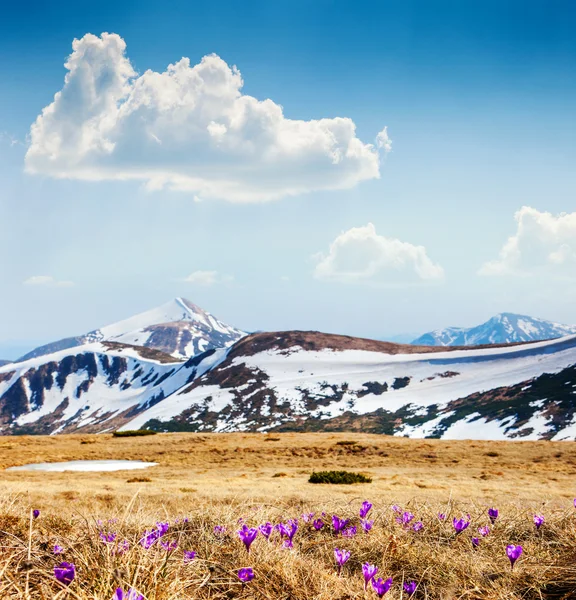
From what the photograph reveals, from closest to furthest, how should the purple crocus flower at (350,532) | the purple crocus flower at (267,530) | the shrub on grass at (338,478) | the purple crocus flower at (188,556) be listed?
the purple crocus flower at (188,556), the purple crocus flower at (267,530), the purple crocus flower at (350,532), the shrub on grass at (338,478)

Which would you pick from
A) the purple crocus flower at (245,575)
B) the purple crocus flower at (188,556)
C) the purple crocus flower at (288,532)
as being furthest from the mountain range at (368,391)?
the purple crocus flower at (245,575)

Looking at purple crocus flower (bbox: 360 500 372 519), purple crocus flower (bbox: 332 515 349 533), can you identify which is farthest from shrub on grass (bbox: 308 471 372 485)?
purple crocus flower (bbox: 360 500 372 519)

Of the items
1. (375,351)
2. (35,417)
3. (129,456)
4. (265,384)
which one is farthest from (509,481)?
(35,417)

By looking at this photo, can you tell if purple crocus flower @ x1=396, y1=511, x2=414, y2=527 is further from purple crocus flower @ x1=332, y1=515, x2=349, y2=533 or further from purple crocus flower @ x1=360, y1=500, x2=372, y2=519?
purple crocus flower @ x1=332, y1=515, x2=349, y2=533

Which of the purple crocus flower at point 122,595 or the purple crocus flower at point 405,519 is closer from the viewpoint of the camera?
the purple crocus flower at point 122,595

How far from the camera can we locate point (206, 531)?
6445 mm

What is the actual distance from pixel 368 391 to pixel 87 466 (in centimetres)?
8310

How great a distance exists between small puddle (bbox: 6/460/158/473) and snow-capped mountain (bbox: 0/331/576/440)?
179 ft

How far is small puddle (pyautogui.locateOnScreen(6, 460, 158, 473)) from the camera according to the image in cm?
3769

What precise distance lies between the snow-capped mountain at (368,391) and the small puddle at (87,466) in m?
54.5

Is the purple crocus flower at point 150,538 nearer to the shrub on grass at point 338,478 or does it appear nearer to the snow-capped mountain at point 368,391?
the shrub on grass at point 338,478

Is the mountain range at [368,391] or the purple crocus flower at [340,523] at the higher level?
the purple crocus flower at [340,523]

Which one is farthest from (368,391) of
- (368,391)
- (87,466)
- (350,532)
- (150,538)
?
(150,538)

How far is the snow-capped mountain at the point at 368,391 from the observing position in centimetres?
8244
